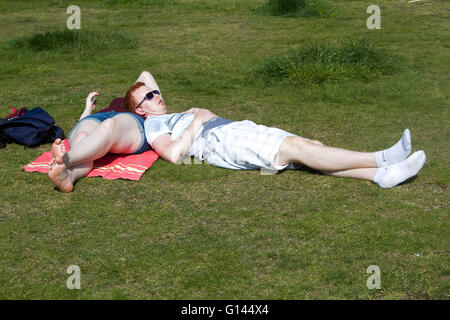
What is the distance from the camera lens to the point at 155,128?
5.24 meters

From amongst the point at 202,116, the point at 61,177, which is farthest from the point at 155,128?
the point at 61,177

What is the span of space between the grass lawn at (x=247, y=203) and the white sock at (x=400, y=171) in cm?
8

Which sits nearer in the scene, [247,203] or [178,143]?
[247,203]

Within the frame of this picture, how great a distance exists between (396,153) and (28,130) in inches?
135

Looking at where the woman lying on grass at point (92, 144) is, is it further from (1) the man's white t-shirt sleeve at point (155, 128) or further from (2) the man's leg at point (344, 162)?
(2) the man's leg at point (344, 162)

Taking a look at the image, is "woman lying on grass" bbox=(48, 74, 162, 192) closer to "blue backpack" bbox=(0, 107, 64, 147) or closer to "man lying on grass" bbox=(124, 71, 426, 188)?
"man lying on grass" bbox=(124, 71, 426, 188)

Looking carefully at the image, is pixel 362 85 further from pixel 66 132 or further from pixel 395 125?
pixel 66 132

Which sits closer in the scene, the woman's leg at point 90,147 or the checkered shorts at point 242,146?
the woman's leg at point 90,147

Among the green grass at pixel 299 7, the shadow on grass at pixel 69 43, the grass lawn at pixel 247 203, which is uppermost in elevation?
the green grass at pixel 299 7

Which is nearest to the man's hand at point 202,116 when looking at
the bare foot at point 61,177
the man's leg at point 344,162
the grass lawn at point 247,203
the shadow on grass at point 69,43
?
the grass lawn at point 247,203

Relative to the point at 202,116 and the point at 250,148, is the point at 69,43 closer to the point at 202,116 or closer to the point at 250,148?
the point at 202,116

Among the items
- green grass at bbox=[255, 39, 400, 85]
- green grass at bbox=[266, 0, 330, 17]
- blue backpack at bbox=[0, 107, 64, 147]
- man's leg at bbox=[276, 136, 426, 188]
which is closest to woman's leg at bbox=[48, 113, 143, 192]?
blue backpack at bbox=[0, 107, 64, 147]

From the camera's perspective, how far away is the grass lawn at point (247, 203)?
342 cm
